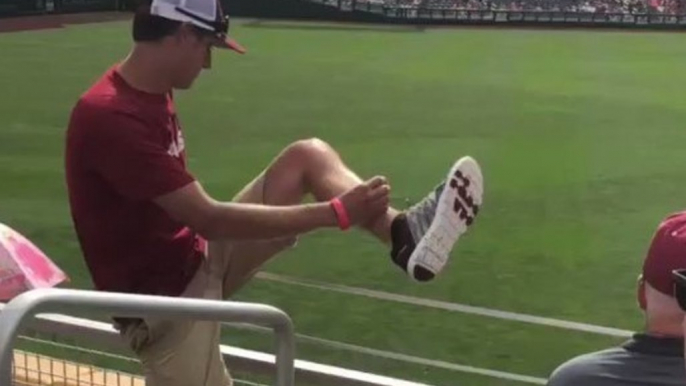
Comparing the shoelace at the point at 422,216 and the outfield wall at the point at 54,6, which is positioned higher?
the shoelace at the point at 422,216

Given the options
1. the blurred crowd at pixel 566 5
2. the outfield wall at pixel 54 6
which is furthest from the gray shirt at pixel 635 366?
the blurred crowd at pixel 566 5

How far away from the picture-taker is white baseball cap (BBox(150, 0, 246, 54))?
320cm

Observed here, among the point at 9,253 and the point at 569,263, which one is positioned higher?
the point at 9,253

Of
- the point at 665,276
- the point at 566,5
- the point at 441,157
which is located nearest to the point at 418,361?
the point at 665,276

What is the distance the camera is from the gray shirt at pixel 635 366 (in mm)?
2348

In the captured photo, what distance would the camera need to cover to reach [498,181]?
38.7ft

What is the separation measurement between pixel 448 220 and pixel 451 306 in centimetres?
391

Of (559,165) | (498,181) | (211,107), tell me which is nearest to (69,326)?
(498,181)

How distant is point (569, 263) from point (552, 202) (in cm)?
225

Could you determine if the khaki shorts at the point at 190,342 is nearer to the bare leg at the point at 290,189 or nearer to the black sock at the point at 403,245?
the bare leg at the point at 290,189

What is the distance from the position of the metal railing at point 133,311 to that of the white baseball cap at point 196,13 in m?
0.75

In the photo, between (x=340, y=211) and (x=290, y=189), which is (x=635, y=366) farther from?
(x=290, y=189)

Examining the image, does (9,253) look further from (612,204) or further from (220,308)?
(612,204)

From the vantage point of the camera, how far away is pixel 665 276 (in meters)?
2.28
